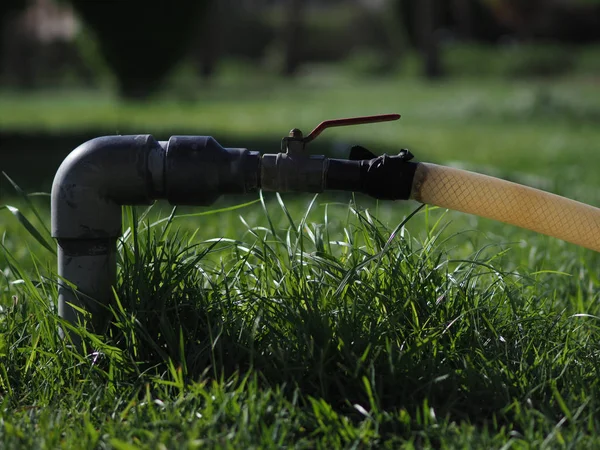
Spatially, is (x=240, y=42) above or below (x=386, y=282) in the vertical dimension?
above

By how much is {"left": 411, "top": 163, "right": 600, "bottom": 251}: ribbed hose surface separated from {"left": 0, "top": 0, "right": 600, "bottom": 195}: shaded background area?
103 centimetres

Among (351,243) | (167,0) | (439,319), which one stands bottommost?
(439,319)

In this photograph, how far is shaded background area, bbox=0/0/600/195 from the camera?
10.6 metres

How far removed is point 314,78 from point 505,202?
93.2 feet

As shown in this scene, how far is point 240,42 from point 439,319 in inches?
1496

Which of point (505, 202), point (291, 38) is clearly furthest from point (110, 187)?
point (291, 38)

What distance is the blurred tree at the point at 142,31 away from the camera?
1655 cm

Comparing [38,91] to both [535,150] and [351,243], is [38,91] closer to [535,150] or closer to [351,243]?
[535,150]

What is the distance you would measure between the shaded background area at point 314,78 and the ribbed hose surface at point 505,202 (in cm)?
103

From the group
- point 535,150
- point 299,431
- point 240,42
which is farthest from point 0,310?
point 240,42

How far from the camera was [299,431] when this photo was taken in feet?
6.35

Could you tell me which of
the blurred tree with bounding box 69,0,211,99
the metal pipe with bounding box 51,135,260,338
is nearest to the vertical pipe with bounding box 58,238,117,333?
the metal pipe with bounding box 51,135,260,338

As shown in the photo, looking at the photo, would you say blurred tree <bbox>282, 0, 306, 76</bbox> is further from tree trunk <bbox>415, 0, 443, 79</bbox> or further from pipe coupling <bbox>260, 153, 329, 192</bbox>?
pipe coupling <bbox>260, 153, 329, 192</bbox>

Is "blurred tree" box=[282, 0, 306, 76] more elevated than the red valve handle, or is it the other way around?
"blurred tree" box=[282, 0, 306, 76]
